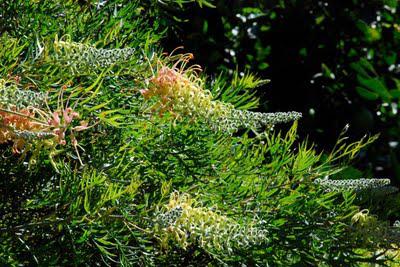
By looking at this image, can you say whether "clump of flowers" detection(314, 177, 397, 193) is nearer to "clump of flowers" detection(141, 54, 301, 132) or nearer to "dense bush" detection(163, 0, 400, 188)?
"clump of flowers" detection(141, 54, 301, 132)

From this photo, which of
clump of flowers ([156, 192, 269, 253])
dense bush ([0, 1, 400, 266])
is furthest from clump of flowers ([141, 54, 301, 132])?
clump of flowers ([156, 192, 269, 253])

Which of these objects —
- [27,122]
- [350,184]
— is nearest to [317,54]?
[350,184]

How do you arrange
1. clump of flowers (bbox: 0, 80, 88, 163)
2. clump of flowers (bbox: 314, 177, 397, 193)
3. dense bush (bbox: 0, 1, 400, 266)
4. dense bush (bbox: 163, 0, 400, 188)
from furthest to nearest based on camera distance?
dense bush (bbox: 163, 0, 400, 188), clump of flowers (bbox: 314, 177, 397, 193), dense bush (bbox: 0, 1, 400, 266), clump of flowers (bbox: 0, 80, 88, 163)

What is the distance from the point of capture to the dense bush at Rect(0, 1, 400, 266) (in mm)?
1117

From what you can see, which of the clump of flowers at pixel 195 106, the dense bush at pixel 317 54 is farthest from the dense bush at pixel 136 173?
the dense bush at pixel 317 54

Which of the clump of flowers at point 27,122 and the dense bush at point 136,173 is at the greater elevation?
the clump of flowers at point 27,122

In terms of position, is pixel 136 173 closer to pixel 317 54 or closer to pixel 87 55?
pixel 87 55

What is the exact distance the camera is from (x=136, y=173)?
4.21ft

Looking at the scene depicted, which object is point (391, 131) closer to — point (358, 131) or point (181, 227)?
point (358, 131)

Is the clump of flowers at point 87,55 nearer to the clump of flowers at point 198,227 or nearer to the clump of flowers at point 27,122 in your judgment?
the clump of flowers at point 27,122

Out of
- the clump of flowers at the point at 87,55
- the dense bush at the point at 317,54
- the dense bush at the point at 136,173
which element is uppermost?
the clump of flowers at the point at 87,55

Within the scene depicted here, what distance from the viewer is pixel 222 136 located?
4.59 ft

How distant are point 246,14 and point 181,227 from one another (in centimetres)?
183

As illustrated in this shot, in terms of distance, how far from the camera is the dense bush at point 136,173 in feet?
3.67
